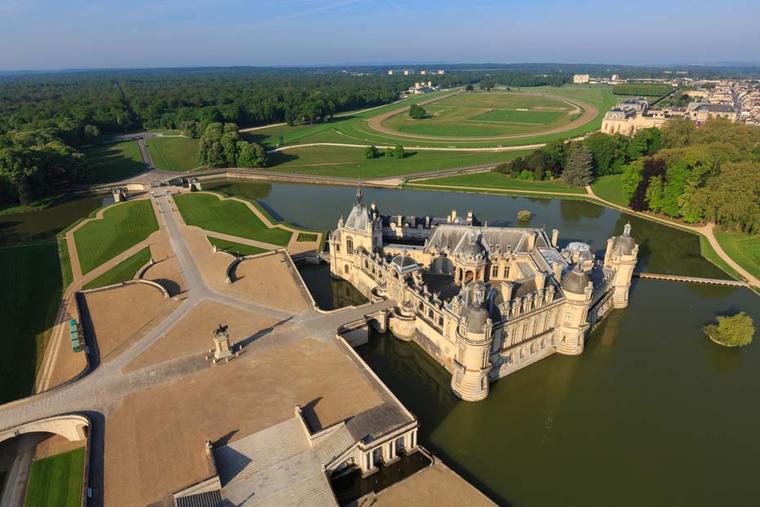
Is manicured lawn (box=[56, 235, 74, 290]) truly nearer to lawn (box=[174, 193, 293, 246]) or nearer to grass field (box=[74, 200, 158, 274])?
grass field (box=[74, 200, 158, 274])

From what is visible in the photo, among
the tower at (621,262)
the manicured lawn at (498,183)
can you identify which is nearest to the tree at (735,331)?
the tower at (621,262)

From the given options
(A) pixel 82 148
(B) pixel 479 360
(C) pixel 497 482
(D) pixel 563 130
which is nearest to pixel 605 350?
(B) pixel 479 360

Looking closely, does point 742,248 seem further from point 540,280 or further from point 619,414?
point 619,414

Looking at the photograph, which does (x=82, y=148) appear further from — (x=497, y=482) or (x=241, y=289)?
(x=497, y=482)

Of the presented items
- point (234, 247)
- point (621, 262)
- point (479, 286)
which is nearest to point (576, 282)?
point (479, 286)

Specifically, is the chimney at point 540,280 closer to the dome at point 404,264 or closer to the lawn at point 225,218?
the dome at point 404,264
